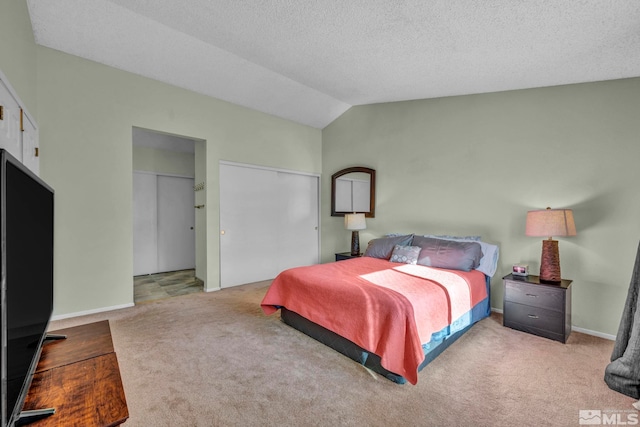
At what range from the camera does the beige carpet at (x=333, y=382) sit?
5.49ft

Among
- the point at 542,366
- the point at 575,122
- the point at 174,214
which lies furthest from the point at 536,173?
the point at 174,214

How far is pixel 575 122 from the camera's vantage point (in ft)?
9.40

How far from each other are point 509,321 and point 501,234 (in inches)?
37.9

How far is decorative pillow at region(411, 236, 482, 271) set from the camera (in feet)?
9.94

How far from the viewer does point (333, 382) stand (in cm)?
199

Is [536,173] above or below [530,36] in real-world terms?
below

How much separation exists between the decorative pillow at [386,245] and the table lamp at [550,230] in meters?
1.30

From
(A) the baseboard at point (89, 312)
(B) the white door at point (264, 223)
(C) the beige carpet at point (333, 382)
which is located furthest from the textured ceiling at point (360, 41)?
(A) the baseboard at point (89, 312)

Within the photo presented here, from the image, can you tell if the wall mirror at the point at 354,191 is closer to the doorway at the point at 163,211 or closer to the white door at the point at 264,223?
the white door at the point at 264,223

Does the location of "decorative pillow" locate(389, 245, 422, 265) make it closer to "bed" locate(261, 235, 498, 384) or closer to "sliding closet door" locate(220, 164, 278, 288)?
"bed" locate(261, 235, 498, 384)

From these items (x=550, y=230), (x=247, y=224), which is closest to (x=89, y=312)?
(x=247, y=224)

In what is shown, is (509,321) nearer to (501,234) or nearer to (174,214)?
(501,234)

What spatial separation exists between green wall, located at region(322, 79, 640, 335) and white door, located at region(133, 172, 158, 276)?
12.9ft

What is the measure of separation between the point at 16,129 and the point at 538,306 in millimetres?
4594
